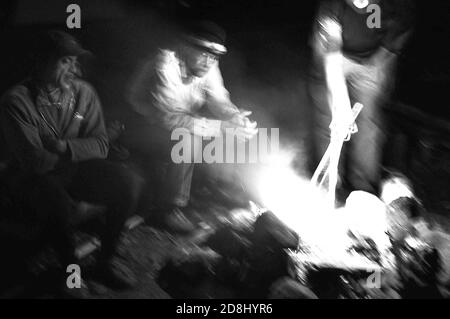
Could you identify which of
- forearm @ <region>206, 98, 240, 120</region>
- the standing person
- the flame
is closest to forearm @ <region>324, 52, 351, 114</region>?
the standing person

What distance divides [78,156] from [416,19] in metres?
1.89

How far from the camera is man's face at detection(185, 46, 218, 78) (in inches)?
113

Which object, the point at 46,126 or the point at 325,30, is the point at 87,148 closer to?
the point at 46,126

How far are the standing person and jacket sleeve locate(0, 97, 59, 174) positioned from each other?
53.6 inches

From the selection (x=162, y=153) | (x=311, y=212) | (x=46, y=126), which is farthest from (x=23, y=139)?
(x=311, y=212)

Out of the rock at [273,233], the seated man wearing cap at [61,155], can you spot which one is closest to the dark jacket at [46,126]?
the seated man wearing cap at [61,155]

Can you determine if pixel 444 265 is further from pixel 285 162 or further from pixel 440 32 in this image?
pixel 440 32

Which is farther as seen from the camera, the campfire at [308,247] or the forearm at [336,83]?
the forearm at [336,83]

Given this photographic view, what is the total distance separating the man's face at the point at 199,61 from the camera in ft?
9.42

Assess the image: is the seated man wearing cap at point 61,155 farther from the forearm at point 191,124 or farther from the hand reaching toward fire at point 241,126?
the hand reaching toward fire at point 241,126

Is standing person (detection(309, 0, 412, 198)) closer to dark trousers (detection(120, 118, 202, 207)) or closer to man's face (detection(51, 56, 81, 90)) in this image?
dark trousers (detection(120, 118, 202, 207))

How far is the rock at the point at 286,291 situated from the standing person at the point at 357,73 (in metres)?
0.59

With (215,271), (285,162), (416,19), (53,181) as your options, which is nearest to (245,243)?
(215,271)

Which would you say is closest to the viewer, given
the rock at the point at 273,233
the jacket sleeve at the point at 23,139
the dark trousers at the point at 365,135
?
the jacket sleeve at the point at 23,139
